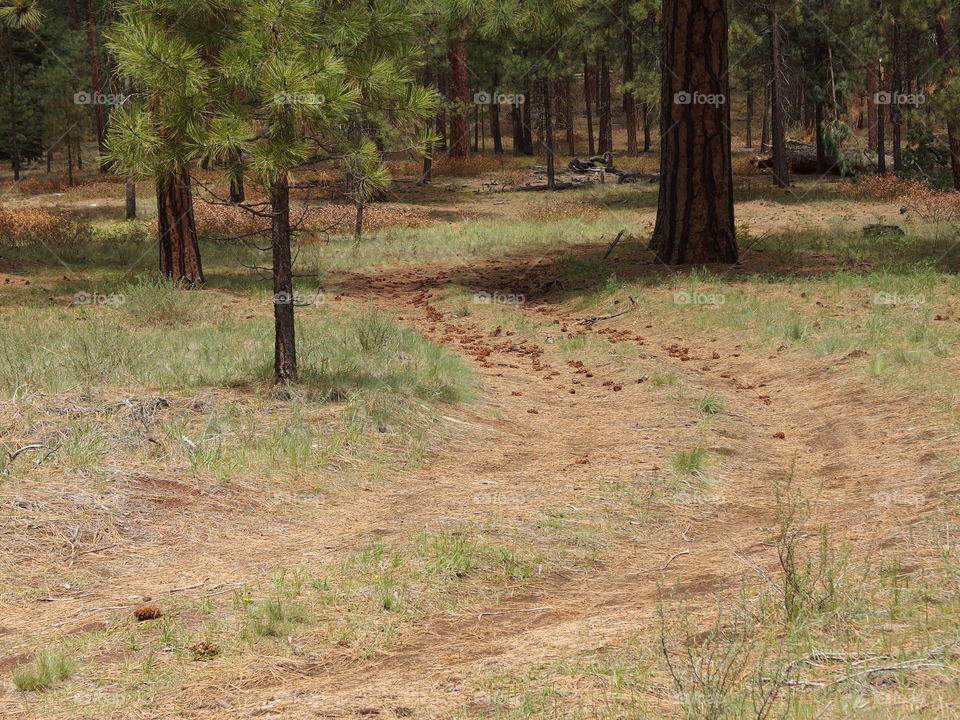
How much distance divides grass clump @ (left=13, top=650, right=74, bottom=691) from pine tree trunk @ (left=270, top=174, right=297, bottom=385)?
4121 mm

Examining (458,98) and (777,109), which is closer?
(777,109)

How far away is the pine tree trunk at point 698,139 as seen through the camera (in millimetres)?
14007

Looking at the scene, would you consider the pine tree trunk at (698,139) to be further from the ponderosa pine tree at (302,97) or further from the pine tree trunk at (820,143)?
the pine tree trunk at (820,143)

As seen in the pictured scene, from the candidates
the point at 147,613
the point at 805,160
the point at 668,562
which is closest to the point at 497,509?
the point at 668,562

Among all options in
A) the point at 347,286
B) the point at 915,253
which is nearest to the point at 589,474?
the point at 347,286

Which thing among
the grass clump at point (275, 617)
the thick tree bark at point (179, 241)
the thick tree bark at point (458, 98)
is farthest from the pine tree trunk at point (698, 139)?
the thick tree bark at point (458, 98)

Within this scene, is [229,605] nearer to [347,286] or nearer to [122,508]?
[122,508]

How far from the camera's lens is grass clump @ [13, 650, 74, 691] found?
3.65 m

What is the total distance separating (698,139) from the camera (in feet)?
46.1

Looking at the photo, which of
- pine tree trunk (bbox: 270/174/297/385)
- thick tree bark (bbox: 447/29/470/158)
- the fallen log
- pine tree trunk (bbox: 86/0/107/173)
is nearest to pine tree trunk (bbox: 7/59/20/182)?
pine tree trunk (bbox: 86/0/107/173)

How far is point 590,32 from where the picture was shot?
32625 mm

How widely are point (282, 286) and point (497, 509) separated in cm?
292

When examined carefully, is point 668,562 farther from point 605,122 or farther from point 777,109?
point 605,122

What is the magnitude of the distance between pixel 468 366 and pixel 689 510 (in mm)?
4142
